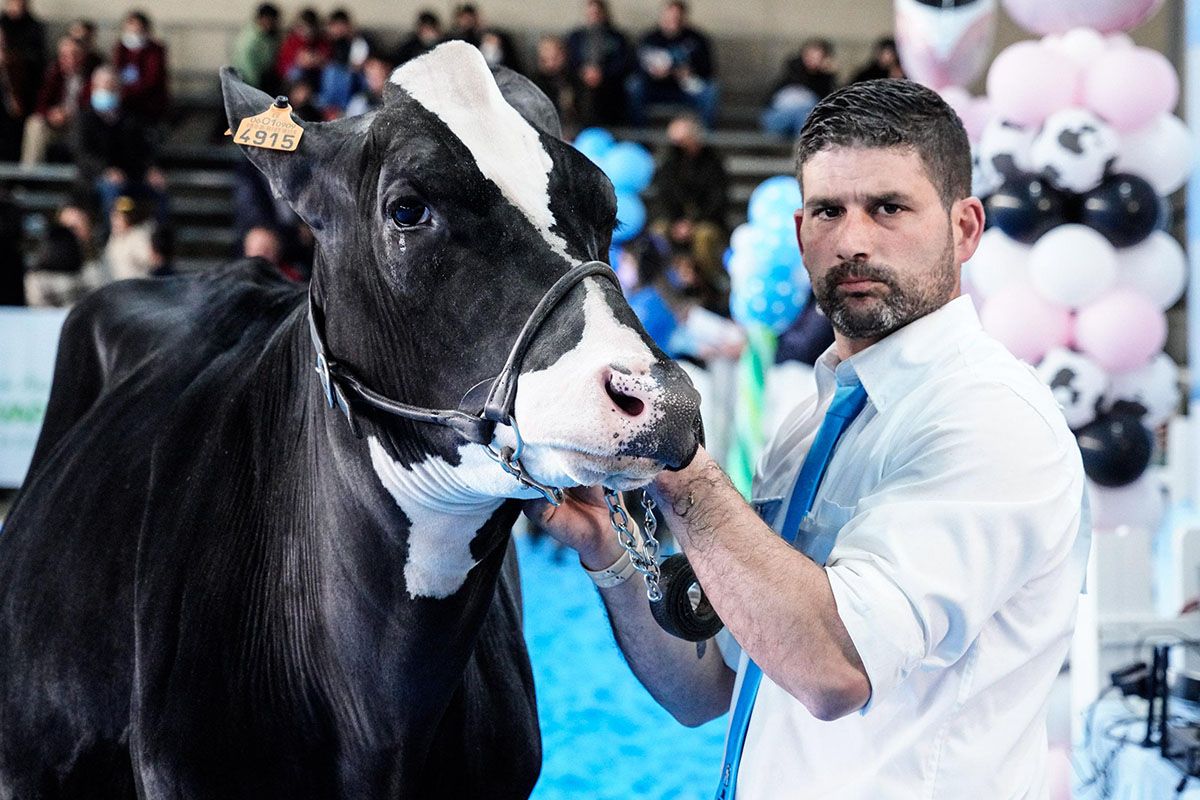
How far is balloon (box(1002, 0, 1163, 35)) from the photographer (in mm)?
4883

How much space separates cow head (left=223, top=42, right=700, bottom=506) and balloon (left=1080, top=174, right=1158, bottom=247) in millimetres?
3393

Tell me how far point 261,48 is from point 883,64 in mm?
6343

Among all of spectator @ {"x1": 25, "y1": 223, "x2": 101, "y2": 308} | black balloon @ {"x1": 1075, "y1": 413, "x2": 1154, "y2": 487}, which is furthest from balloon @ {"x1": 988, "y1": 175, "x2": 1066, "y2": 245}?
spectator @ {"x1": 25, "y1": 223, "x2": 101, "y2": 308}

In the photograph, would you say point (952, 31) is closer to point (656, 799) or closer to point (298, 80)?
point (656, 799)

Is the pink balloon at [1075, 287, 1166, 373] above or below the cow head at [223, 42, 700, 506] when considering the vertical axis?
below

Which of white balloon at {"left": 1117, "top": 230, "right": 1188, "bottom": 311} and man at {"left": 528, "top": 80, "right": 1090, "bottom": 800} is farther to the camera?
white balloon at {"left": 1117, "top": 230, "right": 1188, "bottom": 311}

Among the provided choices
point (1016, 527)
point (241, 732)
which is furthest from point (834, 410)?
point (241, 732)

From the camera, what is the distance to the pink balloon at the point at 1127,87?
4.69 m

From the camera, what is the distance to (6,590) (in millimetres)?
2529

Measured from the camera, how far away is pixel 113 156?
39.7 ft

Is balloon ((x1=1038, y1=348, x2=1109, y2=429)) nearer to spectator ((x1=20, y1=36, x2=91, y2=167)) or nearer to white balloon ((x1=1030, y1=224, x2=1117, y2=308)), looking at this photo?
white balloon ((x1=1030, y1=224, x2=1117, y2=308))

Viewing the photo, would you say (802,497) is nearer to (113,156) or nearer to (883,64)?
(113,156)

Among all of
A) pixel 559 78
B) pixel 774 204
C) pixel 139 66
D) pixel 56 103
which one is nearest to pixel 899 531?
pixel 774 204

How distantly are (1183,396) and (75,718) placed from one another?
38.9 feet
